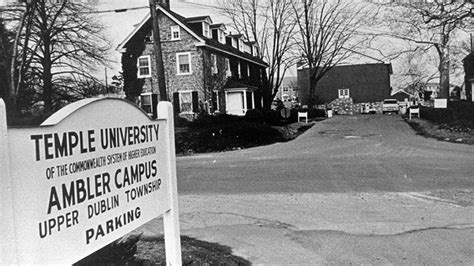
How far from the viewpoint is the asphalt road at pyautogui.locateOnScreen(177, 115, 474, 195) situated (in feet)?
32.7

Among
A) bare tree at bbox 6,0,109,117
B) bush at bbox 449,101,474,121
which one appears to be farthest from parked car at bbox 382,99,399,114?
bare tree at bbox 6,0,109,117

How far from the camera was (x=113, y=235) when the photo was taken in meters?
3.34

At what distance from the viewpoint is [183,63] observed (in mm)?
34312

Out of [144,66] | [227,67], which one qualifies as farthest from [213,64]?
[144,66]

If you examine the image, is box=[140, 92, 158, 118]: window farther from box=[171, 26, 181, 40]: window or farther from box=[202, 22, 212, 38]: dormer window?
box=[202, 22, 212, 38]: dormer window

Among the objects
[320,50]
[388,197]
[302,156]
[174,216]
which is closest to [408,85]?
[320,50]

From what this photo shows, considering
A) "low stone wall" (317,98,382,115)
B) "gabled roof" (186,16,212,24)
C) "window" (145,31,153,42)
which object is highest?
"gabled roof" (186,16,212,24)

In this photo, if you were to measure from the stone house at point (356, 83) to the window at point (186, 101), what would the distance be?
1633 inches

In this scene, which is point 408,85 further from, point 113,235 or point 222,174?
point 113,235

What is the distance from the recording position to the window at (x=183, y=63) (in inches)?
1343

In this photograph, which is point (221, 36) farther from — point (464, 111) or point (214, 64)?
point (464, 111)

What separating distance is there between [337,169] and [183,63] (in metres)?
23.8

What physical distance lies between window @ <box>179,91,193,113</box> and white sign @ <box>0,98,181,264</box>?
97.7 ft

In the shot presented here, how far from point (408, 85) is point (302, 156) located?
230 feet
